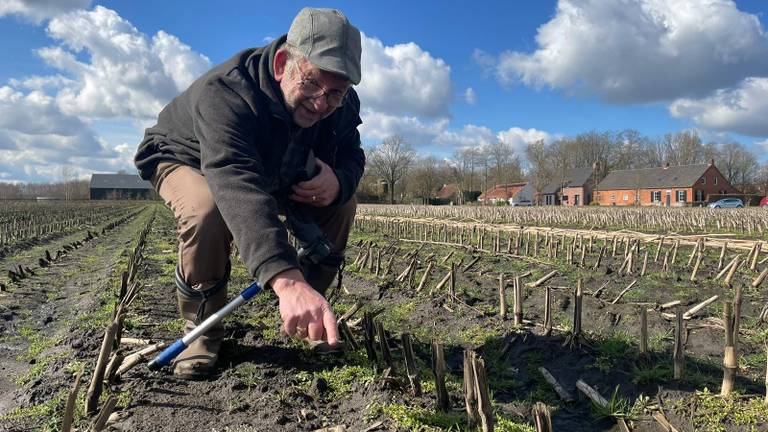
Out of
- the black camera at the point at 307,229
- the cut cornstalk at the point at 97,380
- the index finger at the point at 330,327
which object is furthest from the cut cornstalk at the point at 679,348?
the cut cornstalk at the point at 97,380

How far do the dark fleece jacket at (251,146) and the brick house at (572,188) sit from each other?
80.1m

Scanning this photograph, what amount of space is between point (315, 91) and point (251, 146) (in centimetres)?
45

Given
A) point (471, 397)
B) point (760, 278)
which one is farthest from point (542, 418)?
point (760, 278)

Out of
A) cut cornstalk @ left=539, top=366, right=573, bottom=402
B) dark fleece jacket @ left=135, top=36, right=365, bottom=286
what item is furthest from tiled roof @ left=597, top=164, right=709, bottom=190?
dark fleece jacket @ left=135, top=36, right=365, bottom=286

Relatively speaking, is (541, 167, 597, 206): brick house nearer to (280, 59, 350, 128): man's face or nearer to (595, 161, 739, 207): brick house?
(595, 161, 739, 207): brick house

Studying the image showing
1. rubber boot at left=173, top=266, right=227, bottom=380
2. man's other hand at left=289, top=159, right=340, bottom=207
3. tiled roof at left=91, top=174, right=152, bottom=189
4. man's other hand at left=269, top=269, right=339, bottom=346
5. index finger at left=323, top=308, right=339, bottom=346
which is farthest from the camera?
tiled roof at left=91, top=174, right=152, bottom=189

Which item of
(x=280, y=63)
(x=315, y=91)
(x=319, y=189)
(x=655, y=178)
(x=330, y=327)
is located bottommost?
(x=330, y=327)

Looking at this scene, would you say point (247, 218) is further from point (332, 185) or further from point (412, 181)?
point (412, 181)

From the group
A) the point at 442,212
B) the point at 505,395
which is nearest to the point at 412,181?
the point at 442,212

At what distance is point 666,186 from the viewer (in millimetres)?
70625

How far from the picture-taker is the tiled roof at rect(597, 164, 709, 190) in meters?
68.9

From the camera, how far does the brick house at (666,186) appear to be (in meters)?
68.3

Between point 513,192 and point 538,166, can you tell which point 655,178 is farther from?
point 513,192

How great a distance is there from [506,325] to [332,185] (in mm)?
2358
